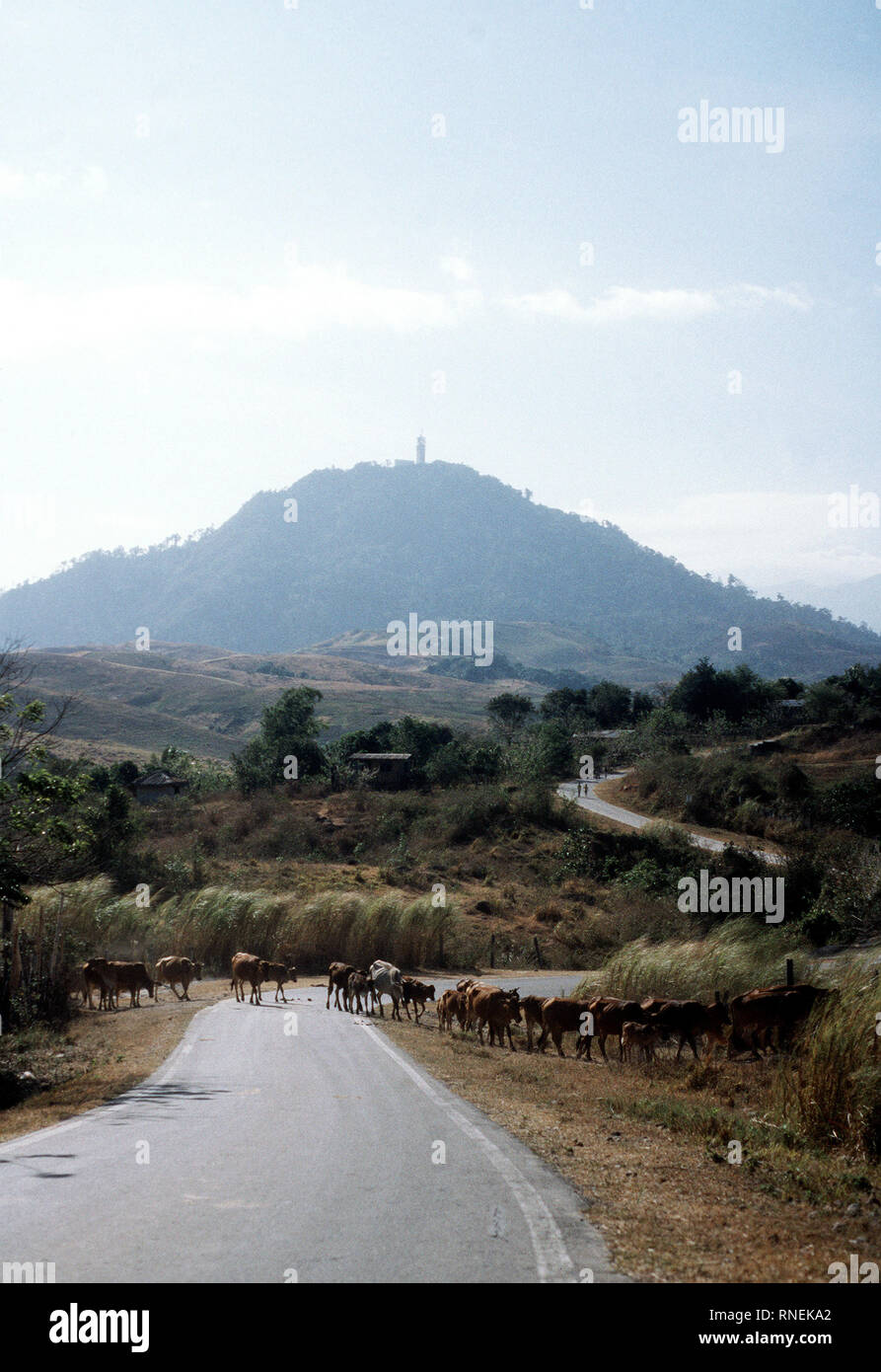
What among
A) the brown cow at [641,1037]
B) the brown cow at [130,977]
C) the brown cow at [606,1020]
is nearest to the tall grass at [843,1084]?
the brown cow at [641,1037]

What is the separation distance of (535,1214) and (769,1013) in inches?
350

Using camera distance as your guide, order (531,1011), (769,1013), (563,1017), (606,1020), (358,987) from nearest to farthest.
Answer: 1. (769,1013)
2. (606,1020)
3. (563,1017)
4. (531,1011)
5. (358,987)

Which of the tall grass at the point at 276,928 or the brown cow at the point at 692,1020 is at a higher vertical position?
the brown cow at the point at 692,1020

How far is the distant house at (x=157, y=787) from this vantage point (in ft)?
259

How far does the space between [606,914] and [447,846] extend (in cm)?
1933

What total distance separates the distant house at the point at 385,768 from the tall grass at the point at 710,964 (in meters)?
54.0

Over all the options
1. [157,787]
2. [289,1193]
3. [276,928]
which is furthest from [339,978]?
[157,787]

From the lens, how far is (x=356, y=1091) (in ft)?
41.7

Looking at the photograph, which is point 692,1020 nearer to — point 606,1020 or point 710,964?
point 606,1020

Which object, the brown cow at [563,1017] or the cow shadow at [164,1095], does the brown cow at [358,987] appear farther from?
the cow shadow at [164,1095]

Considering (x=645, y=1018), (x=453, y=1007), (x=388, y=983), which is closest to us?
(x=645, y=1018)

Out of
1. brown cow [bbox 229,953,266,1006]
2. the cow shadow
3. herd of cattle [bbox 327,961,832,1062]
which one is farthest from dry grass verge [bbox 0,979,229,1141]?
herd of cattle [bbox 327,961,832,1062]

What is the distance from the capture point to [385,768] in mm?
79062
